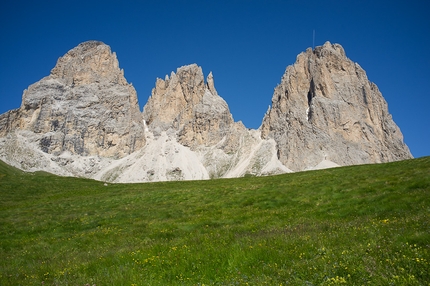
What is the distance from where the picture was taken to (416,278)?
7.45 metres

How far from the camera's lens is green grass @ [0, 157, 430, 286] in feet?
29.7

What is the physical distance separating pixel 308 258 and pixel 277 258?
1.02 m

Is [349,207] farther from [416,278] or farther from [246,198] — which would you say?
[416,278]

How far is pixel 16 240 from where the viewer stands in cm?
2170

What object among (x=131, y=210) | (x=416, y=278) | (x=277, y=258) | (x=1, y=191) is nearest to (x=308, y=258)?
(x=277, y=258)

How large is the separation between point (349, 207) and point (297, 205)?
4455 millimetres

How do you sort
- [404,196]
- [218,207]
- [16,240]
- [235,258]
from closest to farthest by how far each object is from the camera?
[235,258]
[404,196]
[16,240]
[218,207]

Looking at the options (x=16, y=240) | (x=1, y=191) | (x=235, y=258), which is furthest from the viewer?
(x=1, y=191)

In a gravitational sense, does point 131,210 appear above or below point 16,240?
above

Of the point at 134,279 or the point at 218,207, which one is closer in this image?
the point at 134,279

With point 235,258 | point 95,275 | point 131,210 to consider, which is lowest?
point 95,275

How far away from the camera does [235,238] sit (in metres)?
14.8

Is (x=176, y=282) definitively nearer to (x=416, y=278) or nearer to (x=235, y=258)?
(x=235, y=258)

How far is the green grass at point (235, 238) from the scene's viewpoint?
9.04m
